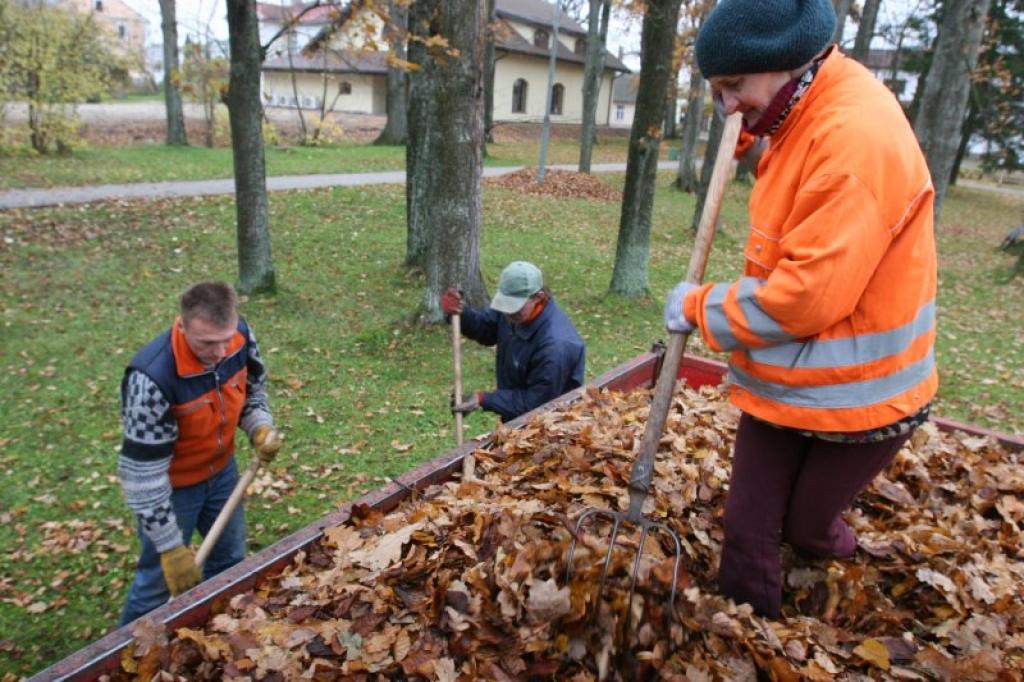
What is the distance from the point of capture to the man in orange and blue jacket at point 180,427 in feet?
8.88

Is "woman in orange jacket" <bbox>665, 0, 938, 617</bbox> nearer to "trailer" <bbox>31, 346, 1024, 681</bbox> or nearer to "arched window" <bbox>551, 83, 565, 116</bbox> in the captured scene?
"trailer" <bbox>31, 346, 1024, 681</bbox>

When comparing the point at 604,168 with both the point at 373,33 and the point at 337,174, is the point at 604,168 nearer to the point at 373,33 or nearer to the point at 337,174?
the point at 337,174

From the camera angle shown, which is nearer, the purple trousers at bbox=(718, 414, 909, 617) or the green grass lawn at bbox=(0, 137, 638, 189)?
the purple trousers at bbox=(718, 414, 909, 617)

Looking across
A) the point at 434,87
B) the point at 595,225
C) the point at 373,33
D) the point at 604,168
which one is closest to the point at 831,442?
the point at 434,87

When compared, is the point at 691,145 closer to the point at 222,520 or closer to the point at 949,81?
the point at 949,81

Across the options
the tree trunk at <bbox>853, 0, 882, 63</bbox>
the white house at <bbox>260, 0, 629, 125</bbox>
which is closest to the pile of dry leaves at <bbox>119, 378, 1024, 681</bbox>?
the tree trunk at <bbox>853, 0, 882, 63</bbox>

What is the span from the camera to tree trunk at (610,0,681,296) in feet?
26.7

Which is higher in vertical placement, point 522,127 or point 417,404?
point 522,127

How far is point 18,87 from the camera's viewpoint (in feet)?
44.3

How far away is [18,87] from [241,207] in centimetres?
901

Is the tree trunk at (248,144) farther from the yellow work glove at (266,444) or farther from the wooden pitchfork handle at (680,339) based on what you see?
the wooden pitchfork handle at (680,339)

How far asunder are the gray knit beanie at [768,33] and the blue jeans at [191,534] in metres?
2.77

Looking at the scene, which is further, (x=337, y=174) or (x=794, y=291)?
(x=337, y=174)

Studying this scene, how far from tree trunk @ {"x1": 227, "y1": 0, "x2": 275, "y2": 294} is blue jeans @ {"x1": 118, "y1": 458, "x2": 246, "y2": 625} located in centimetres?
524
